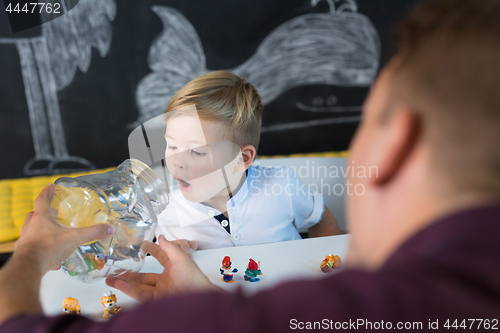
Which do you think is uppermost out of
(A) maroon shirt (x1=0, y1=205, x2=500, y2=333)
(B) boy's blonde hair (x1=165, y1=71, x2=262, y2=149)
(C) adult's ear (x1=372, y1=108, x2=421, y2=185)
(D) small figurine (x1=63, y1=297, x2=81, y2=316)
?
(C) adult's ear (x1=372, y1=108, x2=421, y2=185)

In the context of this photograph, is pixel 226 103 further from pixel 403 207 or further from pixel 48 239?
pixel 403 207

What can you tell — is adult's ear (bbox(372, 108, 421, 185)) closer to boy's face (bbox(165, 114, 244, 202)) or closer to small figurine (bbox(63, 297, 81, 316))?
small figurine (bbox(63, 297, 81, 316))

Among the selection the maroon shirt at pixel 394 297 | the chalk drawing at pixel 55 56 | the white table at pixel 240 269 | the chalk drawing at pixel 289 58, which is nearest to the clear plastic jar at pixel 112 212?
the white table at pixel 240 269

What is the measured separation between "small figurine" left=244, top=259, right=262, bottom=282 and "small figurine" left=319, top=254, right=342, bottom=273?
0.40 ft

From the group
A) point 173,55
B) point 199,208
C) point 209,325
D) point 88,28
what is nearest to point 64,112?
point 88,28

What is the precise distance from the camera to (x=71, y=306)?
556mm

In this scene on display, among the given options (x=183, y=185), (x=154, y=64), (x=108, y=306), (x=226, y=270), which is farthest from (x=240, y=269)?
(x=154, y=64)

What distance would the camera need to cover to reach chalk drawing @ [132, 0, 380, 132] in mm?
1976

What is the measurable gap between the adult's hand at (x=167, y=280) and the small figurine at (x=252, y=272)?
8 centimetres

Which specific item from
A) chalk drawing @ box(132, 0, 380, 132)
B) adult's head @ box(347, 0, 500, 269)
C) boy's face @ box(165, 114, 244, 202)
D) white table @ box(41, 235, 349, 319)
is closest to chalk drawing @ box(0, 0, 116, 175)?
chalk drawing @ box(132, 0, 380, 132)

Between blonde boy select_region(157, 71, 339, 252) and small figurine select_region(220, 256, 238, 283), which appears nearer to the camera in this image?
small figurine select_region(220, 256, 238, 283)

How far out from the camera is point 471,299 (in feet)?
0.63

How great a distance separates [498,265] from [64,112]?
213 centimetres

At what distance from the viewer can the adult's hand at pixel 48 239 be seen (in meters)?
0.42
